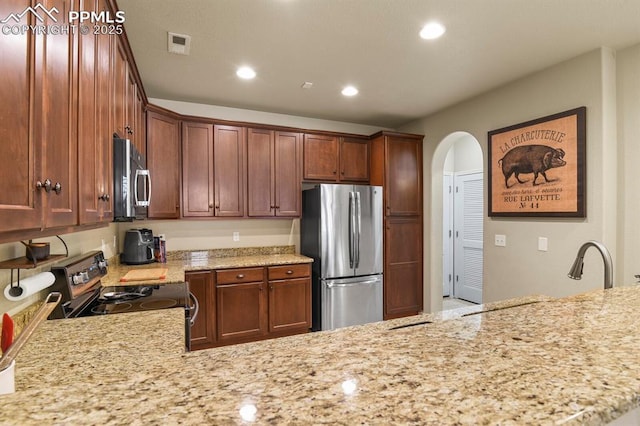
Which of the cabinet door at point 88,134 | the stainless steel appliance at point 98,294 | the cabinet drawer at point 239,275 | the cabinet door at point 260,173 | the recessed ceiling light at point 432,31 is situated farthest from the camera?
the cabinet door at point 260,173

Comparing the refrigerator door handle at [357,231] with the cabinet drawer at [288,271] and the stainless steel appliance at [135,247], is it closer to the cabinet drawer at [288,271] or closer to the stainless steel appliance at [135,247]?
the cabinet drawer at [288,271]

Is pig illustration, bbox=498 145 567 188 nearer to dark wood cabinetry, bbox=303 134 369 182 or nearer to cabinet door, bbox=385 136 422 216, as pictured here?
cabinet door, bbox=385 136 422 216

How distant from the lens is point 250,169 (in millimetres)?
3602

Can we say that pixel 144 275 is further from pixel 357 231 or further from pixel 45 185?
pixel 357 231

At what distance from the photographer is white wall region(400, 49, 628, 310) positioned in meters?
2.45

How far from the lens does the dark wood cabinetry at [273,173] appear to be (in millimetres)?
3619

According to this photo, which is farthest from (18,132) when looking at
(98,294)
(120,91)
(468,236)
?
(468,236)

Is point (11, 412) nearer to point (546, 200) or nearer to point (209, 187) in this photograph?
point (209, 187)

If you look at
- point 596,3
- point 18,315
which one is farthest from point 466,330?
point 596,3

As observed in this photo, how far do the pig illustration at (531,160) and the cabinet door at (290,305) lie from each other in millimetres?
2265

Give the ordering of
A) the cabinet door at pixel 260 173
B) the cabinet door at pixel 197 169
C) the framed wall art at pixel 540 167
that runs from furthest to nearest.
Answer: the cabinet door at pixel 260 173 → the cabinet door at pixel 197 169 → the framed wall art at pixel 540 167

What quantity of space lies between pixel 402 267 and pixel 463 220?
1611mm

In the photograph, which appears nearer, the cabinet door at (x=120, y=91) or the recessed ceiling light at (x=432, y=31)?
the cabinet door at (x=120, y=91)

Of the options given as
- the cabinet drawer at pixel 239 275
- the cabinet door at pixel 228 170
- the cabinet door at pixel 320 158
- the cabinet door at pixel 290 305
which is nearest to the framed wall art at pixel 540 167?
the cabinet door at pixel 320 158
